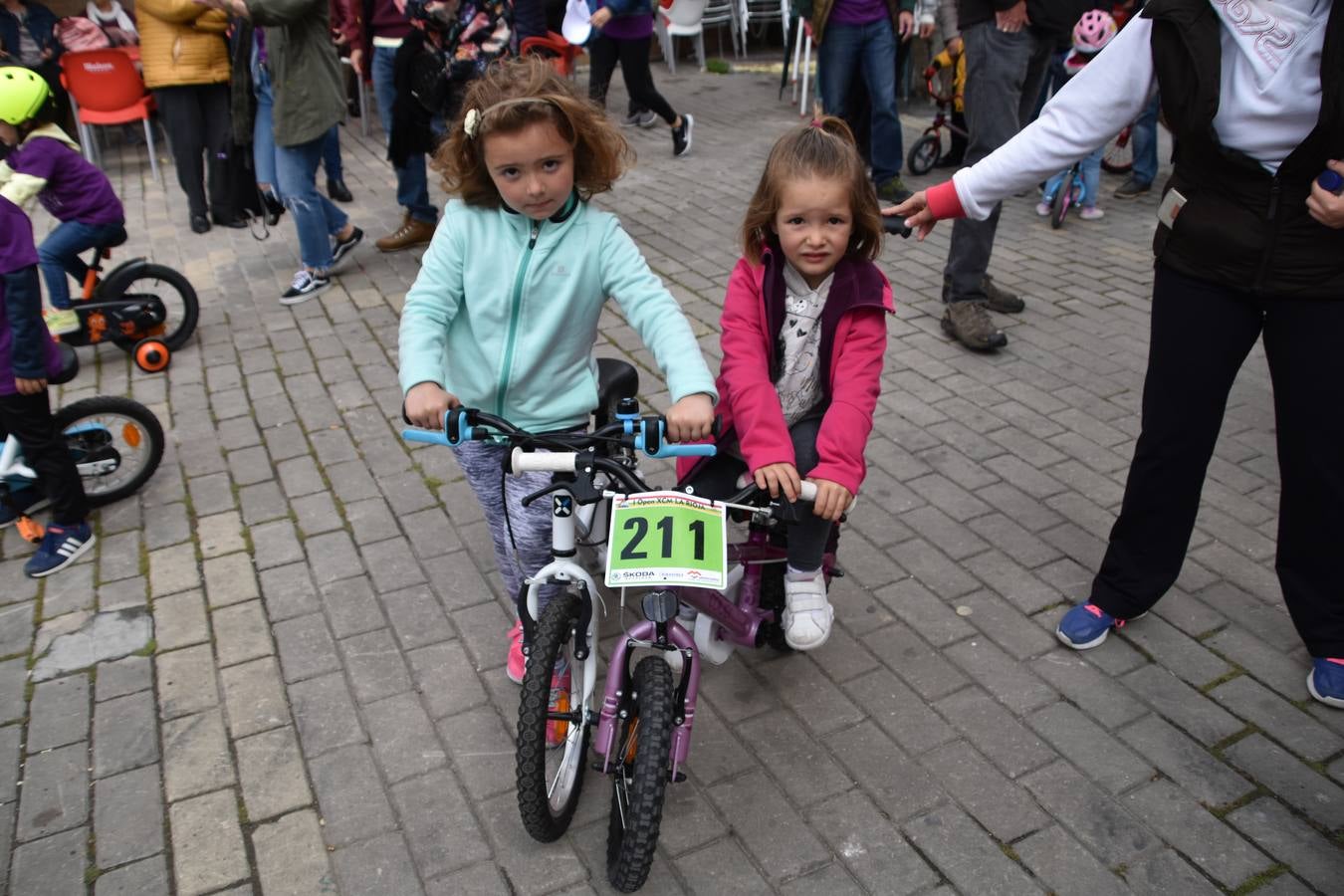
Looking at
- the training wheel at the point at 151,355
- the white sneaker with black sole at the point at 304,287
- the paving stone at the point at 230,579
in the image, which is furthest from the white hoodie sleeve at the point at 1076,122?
the white sneaker with black sole at the point at 304,287

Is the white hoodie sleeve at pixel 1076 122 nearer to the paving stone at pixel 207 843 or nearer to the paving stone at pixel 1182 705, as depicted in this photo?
the paving stone at pixel 1182 705

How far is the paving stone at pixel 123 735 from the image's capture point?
9.44 ft

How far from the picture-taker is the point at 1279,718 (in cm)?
298

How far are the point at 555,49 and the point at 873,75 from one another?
8.14 feet

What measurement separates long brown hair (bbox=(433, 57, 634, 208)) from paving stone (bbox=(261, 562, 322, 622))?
1.60 m

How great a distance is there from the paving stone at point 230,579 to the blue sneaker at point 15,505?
80 cm

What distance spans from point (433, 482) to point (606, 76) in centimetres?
575

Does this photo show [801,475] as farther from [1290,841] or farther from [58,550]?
[58,550]

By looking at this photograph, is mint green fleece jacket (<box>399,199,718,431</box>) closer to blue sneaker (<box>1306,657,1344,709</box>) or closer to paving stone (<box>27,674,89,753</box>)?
paving stone (<box>27,674,89,753</box>)

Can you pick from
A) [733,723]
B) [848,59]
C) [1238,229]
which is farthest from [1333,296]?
[848,59]

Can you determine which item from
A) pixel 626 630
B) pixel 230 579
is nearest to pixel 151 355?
pixel 230 579

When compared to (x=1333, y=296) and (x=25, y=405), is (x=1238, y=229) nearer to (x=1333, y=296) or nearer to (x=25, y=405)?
(x=1333, y=296)

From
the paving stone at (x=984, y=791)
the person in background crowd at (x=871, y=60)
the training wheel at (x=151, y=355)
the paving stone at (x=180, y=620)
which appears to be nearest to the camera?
the paving stone at (x=984, y=791)

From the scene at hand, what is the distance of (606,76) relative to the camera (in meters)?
8.88
